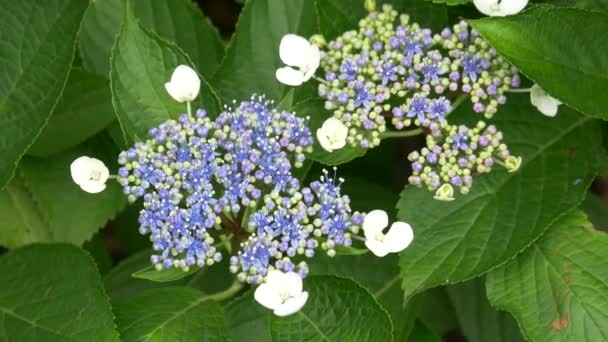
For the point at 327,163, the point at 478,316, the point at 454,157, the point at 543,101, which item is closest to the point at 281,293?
the point at 327,163

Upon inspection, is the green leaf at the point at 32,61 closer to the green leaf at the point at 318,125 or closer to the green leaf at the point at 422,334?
the green leaf at the point at 318,125

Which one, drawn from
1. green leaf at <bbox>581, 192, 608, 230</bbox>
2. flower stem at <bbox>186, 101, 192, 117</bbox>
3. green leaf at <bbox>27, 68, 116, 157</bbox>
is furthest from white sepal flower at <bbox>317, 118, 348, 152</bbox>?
green leaf at <bbox>581, 192, 608, 230</bbox>

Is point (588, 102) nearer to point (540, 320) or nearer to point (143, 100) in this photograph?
point (540, 320)

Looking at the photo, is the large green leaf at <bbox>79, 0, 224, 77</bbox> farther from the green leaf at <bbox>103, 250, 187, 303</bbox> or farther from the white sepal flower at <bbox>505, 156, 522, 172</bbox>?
the white sepal flower at <bbox>505, 156, 522, 172</bbox>

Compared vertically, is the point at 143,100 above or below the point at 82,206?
above

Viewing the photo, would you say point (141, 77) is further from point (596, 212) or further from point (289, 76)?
point (596, 212)

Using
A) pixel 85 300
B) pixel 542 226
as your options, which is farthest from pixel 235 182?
pixel 542 226

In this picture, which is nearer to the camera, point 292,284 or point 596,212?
point 292,284
